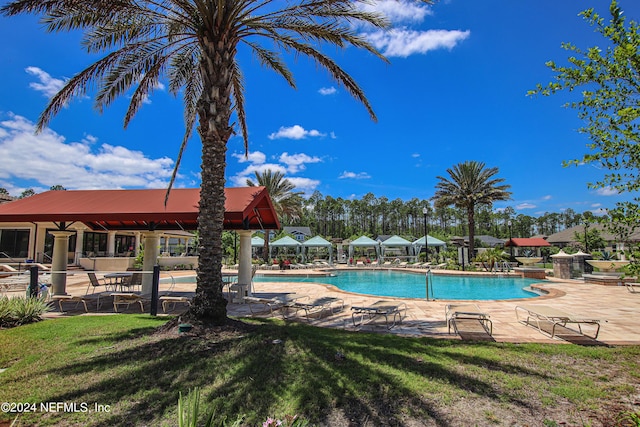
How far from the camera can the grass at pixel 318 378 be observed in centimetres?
381

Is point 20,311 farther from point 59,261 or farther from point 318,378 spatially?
point 318,378

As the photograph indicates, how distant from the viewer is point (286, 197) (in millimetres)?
34281

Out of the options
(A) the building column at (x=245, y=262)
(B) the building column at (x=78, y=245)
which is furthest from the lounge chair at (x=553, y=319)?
(B) the building column at (x=78, y=245)

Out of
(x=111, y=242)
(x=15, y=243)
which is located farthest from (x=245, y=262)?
(x=111, y=242)

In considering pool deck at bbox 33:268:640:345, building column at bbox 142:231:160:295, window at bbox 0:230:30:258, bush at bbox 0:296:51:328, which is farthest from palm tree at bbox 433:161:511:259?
window at bbox 0:230:30:258

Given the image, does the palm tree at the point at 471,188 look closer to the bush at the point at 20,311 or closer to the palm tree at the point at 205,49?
the palm tree at the point at 205,49

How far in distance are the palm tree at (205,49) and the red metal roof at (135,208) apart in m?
2.33

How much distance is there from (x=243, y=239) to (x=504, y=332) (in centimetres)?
906

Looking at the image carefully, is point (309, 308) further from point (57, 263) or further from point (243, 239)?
point (57, 263)

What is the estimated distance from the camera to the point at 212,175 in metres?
7.19

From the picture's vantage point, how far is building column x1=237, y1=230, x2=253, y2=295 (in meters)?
12.2

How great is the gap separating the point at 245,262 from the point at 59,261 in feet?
22.9

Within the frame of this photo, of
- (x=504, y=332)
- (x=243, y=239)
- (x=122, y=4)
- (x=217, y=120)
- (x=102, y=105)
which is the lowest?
(x=504, y=332)

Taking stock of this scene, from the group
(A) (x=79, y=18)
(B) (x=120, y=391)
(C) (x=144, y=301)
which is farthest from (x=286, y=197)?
(B) (x=120, y=391)
